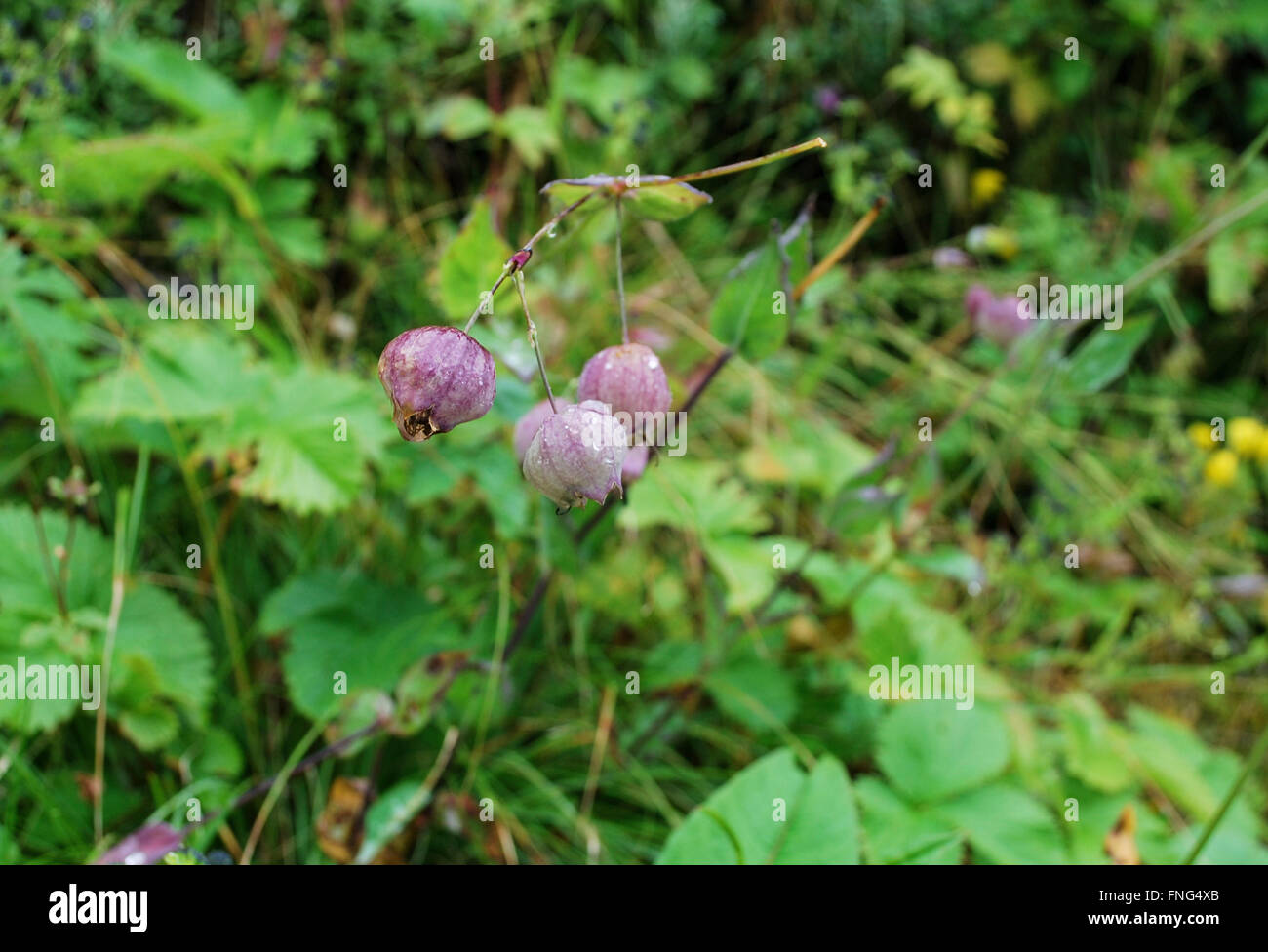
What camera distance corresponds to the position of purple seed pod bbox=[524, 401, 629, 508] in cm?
58

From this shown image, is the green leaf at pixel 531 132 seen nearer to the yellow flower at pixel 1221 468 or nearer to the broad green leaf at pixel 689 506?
the broad green leaf at pixel 689 506

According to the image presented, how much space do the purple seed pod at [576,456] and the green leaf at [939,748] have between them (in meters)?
0.73

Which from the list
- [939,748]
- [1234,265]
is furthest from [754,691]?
[1234,265]

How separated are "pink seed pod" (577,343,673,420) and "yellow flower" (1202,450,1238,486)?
1.64m

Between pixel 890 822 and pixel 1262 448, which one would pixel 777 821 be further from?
pixel 1262 448

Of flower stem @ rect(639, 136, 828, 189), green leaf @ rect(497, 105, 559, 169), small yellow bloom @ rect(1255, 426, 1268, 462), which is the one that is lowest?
small yellow bloom @ rect(1255, 426, 1268, 462)

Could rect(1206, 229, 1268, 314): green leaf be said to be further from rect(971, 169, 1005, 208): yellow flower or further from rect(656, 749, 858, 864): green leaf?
rect(656, 749, 858, 864): green leaf

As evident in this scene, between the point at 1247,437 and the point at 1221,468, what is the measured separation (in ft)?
0.29

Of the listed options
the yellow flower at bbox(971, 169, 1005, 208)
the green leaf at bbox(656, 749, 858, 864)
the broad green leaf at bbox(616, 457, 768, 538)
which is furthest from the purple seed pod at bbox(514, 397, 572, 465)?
the yellow flower at bbox(971, 169, 1005, 208)

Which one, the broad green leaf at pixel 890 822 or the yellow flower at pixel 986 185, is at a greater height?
the yellow flower at pixel 986 185

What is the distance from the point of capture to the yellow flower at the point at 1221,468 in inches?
73.9

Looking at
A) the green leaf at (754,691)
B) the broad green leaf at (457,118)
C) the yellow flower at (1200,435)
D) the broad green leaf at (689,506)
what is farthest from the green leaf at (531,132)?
the yellow flower at (1200,435)

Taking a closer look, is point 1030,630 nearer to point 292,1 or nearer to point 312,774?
point 312,774
